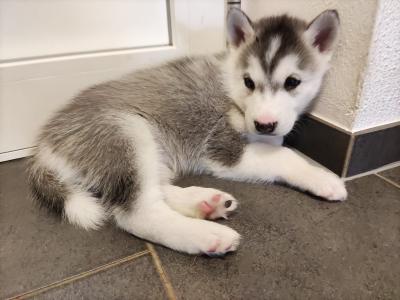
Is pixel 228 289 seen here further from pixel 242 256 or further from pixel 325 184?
pixel 325 184

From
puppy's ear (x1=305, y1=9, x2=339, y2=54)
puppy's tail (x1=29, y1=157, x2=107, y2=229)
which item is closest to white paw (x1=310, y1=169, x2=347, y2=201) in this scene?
puppy's ear (x1=305, y1=9, x2=339, y2=54)

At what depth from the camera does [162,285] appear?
35.3 inches

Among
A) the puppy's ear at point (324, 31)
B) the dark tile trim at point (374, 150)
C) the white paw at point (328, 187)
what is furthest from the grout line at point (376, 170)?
the puppy's ear at point (324, 31)

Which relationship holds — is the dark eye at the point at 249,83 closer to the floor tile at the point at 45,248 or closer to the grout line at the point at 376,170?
the grout line at the point at 376,170

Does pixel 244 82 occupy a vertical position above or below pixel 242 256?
above

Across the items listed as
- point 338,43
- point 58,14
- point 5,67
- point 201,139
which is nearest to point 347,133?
point 338,43

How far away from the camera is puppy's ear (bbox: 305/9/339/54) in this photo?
3.68ft

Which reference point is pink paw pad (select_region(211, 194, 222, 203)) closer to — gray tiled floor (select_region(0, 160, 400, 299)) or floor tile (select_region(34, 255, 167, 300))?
gray tiled floor (select_region(0, 160, 400, 299))

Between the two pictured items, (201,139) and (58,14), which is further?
(58,14)

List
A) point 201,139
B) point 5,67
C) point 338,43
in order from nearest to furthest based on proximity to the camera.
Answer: point 338,43, point 201,139, point 5,67

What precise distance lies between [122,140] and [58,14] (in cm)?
83

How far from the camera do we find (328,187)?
118 cm

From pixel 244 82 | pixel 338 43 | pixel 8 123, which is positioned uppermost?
pixel 338 43

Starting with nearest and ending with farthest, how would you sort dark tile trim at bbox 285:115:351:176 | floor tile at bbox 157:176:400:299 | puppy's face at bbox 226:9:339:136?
floor tile at bbox 157:176:400:299 → puppy's face at bbox 226:9:339:136 → dark tile trim at bbox 285:115:351:176
